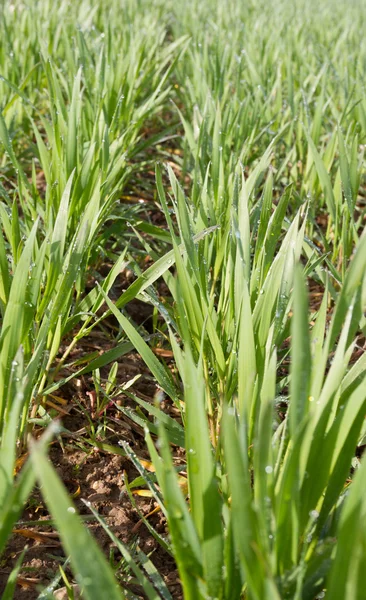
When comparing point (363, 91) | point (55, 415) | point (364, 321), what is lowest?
point (55, 415)

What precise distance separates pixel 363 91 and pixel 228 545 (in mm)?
1580

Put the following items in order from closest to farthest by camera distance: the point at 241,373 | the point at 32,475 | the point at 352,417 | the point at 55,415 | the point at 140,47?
the point at 32,475
the point at 352,417
the point at 241,373
the point at 55,415
the point at 140,47

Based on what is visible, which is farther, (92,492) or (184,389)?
(92,492)

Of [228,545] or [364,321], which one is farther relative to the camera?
[364,321]

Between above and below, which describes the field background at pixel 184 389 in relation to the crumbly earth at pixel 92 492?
above

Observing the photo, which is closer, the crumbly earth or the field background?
the field background

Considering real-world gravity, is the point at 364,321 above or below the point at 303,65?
below

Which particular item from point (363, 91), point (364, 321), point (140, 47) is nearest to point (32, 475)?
point (364, 321)

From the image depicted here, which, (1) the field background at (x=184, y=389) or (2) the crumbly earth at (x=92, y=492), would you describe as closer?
(1) the field background at (x=184, y=389)

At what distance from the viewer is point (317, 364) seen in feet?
2.49

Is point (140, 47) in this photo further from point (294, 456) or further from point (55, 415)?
point (294, 456)

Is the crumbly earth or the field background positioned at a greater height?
the field background

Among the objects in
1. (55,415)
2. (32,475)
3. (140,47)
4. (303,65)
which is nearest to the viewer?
(32,475)

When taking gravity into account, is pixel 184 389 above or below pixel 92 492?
above
